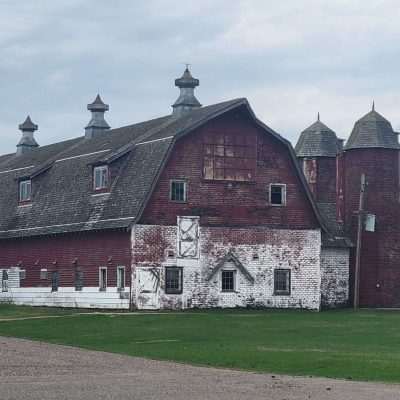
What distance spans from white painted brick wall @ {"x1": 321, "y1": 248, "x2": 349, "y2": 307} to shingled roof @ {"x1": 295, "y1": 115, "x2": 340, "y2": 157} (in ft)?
32.9

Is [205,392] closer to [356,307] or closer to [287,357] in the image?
[287,357]

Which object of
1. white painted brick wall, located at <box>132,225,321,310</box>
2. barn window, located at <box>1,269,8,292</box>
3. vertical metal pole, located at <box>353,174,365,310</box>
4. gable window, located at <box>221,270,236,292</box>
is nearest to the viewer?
white painted brick wall, located at <box>132,225,321,310</box>

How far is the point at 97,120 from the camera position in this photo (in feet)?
259

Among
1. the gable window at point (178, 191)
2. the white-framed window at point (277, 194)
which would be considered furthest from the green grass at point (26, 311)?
the white-framed window at point (277, 194)

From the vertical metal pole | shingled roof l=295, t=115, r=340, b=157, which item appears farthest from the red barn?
shingled roof l=295, t=115, r=340, b=157

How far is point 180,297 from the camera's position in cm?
5528

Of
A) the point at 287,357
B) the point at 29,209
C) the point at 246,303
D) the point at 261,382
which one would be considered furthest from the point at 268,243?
the point at 261,382

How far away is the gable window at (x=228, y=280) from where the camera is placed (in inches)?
2223

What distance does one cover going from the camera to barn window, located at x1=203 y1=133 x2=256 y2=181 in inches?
2216

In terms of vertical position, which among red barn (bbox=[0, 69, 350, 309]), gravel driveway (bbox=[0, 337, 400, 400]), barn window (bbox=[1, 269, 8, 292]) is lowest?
gravel driveway (bbox=[0, 337, 400, 400])

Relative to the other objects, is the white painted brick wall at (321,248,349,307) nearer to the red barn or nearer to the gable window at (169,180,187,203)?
the red barn

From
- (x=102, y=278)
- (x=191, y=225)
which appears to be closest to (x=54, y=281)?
(x=102, y=278)

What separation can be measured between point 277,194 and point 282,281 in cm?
430

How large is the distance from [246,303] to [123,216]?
24.3ft
